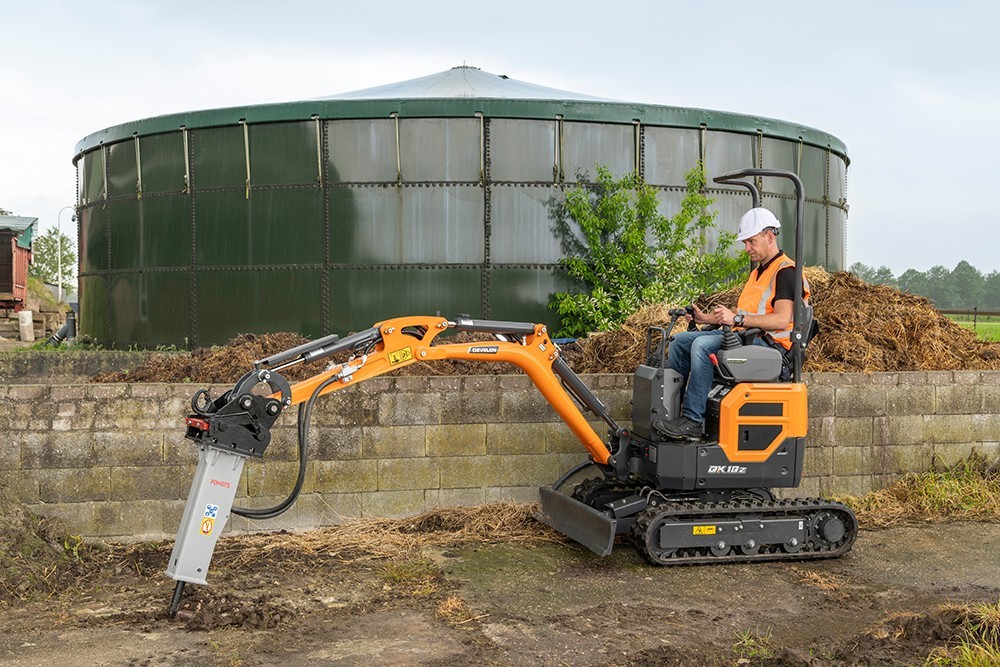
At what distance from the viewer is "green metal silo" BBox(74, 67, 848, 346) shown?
12375mm

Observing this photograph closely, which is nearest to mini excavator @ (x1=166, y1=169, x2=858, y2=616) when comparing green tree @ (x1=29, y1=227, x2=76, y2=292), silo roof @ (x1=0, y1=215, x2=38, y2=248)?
silo roof @ (x1=0, y1=215, x2=38, y2=248)

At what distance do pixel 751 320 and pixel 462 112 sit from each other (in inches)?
282

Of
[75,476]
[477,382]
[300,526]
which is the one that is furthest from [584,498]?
[75,476]

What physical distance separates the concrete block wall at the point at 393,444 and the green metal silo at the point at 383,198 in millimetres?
5108

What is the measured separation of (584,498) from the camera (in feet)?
22.1

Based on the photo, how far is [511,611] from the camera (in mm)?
5352

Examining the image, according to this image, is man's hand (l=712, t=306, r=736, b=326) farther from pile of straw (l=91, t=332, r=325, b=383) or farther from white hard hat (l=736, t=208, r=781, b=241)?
pile of straw (l=91, t=332, r=325, b=383)

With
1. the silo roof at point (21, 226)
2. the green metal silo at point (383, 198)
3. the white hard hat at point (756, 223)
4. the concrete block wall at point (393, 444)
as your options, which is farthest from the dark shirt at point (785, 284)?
the silo roof at point (21, 226)

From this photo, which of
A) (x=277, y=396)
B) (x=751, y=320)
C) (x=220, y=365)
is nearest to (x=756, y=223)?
(x=751, y=320)

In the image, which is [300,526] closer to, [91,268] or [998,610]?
[998,610]

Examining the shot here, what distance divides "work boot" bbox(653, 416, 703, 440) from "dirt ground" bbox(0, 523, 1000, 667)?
862 millimetres

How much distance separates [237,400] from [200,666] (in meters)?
1.30

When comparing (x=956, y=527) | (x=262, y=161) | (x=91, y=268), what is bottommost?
(x=956, y=527)

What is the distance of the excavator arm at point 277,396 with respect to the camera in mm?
4855
